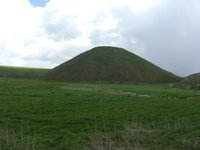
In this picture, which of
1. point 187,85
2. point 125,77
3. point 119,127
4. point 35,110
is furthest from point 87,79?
point 119,127

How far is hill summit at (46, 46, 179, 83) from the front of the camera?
124 metres

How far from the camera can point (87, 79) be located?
122938 millimetres

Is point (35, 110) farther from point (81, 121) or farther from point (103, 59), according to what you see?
point (103, 59)

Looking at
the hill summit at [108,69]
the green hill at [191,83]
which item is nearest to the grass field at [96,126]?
the green hill at [191,83]

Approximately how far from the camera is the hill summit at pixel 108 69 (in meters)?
124

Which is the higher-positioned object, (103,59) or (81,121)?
(103,59)

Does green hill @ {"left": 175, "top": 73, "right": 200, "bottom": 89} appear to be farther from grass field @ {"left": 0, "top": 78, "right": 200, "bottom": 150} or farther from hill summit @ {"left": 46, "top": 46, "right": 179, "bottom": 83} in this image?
grass field @ {"left": 0, "top": 78, "right": 200, "bottom": 150}

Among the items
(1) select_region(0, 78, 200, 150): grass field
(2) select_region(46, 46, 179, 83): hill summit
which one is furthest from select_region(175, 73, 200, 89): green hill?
(1) select_region(0, 78, 200, 150): grass field

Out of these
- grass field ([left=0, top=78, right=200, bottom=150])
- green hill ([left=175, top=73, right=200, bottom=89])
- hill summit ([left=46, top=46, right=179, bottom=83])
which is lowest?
grass field ([left=0, top=78, right=200, bottom=150])

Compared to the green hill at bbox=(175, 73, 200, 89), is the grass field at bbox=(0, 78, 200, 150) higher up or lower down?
lower down

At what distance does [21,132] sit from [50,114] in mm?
8342

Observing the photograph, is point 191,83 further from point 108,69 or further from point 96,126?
point 96,126

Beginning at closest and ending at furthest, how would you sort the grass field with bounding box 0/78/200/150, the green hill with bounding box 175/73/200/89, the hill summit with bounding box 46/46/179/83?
the grass field with bounding box 0/78/200/150 < the green hill with bounding box 175/73/200/89 < the hill summit with bounding box 46/46/179/83

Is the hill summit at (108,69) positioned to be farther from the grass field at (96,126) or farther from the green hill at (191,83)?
the grass field at (96,126)
